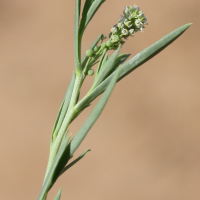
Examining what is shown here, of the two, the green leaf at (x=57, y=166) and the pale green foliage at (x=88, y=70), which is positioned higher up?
the pale green foliage at (x=88, y=70)

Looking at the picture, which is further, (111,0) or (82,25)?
(111,0)

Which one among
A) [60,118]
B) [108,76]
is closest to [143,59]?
[108,76]

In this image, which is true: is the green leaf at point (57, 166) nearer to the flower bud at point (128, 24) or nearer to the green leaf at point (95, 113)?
the green leaf at point (95, 113)

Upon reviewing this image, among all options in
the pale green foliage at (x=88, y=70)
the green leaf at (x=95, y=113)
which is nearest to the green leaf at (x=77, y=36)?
the pale green foliage at (x=88, y=70)

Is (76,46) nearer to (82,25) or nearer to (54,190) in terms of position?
(82,25)

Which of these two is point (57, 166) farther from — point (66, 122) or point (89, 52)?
point (89, 52)

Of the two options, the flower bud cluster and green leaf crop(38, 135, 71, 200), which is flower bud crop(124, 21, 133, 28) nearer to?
the flower bud cluster
